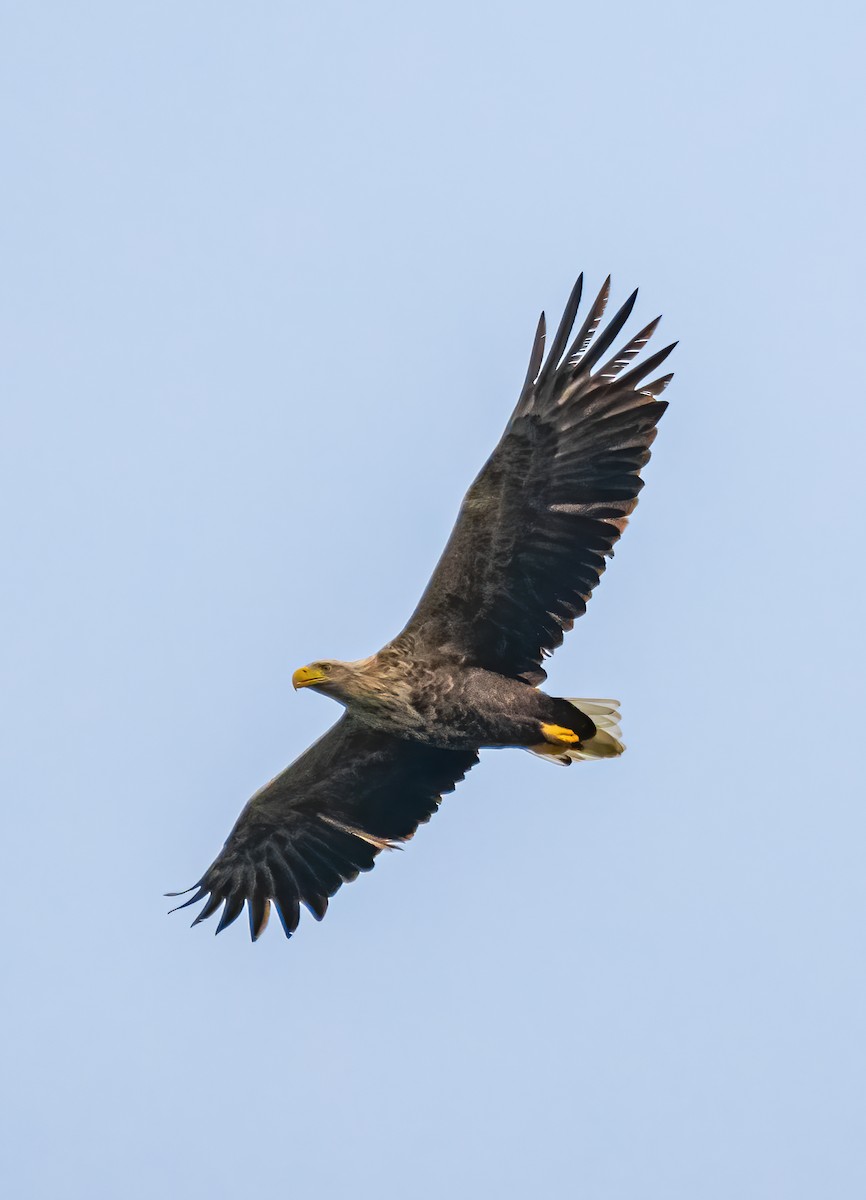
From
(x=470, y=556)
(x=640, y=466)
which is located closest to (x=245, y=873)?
(x=470, y=556)

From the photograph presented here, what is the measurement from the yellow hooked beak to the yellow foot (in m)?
1.59

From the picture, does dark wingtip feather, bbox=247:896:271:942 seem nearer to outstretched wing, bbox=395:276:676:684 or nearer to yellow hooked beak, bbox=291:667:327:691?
yellow hooked beak, bbox=291:667:327:691

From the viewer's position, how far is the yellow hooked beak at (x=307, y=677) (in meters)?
15.7

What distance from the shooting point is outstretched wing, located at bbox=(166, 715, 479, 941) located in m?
16.5

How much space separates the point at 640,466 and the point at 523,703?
1.83 m

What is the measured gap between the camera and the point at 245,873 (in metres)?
17.2

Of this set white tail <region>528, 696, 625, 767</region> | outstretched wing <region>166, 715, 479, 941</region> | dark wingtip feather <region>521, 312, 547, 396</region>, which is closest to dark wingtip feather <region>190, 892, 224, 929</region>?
outstretched wing <region>166, 715, 479, 941</region>

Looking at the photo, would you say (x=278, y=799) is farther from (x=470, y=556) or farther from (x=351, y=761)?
(x=470, y=556)

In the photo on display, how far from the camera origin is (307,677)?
15680 mm

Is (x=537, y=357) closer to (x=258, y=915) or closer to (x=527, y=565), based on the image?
(x=527, y=565)

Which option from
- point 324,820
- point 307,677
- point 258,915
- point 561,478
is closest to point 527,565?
point 561,478

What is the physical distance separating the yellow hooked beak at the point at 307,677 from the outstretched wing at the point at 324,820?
80 cm

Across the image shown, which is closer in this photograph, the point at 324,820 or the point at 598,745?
the point at 598,745

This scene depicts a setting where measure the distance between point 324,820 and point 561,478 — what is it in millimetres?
3355
